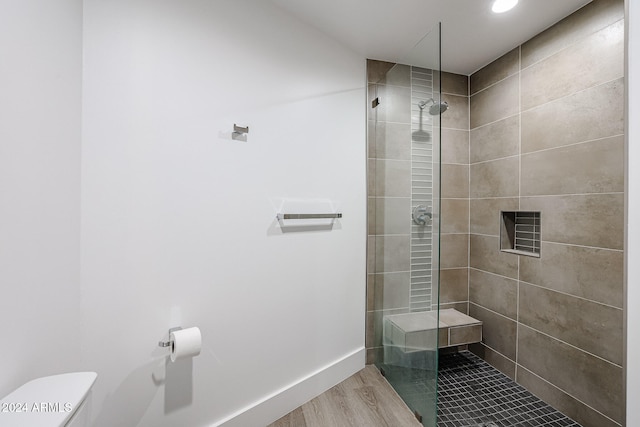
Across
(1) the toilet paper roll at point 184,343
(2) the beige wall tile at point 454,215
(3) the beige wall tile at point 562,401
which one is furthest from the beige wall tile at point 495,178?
(1) the toilet paper roll at point 184,343

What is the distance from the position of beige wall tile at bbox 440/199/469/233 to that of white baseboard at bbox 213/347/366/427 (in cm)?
123

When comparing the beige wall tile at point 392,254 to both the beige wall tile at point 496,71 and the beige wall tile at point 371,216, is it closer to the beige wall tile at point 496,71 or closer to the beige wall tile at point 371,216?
the beige wall tile at point 371,216

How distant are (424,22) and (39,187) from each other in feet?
6.82

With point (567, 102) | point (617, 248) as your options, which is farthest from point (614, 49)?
point (617, 248)

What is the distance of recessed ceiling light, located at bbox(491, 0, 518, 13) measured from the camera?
1582 millimetres

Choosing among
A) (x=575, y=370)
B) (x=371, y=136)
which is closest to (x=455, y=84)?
(x=371, y=136)

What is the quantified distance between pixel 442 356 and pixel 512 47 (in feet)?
8.05

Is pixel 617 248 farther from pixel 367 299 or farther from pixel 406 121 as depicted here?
pixel 367 299

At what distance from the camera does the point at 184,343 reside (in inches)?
45.3

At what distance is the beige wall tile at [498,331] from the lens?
81.5 inches

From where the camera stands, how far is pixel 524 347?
1971 mm

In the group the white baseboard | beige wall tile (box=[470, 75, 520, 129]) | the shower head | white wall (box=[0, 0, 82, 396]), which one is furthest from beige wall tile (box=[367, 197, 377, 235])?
white wall (box=[0, 0, 82, 396])

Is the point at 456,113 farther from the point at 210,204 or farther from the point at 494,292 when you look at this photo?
the point at 210,204

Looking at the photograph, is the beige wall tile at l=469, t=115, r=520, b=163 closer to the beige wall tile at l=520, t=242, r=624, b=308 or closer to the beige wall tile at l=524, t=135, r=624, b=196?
the beige wall tile at l=524, t=135, r=624, b=196
